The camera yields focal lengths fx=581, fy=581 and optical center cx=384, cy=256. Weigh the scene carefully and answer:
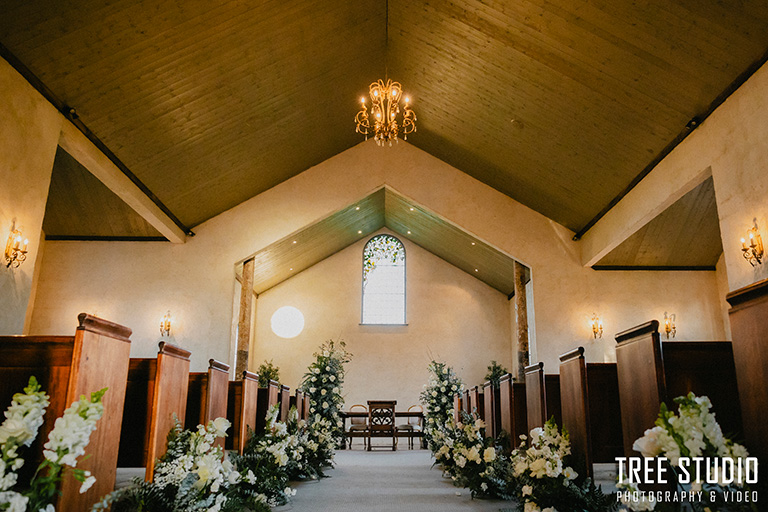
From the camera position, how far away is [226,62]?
6785 mm

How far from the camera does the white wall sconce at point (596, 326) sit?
31.7 ft

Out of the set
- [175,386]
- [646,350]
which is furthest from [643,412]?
[175,386]

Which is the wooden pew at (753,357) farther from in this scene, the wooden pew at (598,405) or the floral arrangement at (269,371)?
the floral arrangement at (269,371)

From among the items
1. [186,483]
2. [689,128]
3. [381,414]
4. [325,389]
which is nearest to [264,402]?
[325,389]

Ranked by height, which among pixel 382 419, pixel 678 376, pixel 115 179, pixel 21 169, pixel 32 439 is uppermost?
pixel 115 179

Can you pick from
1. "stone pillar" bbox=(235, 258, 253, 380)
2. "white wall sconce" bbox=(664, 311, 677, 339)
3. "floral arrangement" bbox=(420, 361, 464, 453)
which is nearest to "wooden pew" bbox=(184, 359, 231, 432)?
"floral arrangement" bbox=(420, 361, 464, 453)

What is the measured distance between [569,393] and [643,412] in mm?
896

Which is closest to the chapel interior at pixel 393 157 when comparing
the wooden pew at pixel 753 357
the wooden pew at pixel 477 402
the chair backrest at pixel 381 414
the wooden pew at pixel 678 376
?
the wooden pew at pixel 753 357

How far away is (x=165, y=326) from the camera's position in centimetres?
941

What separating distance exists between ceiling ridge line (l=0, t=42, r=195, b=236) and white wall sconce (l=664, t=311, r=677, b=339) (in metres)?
8.42

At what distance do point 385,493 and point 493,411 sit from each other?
1376 millimetres

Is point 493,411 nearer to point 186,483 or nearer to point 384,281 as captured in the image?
point 186,483

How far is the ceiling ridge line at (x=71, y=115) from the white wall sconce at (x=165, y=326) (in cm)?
172

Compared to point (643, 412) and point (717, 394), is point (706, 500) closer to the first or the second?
point (643, 412)
